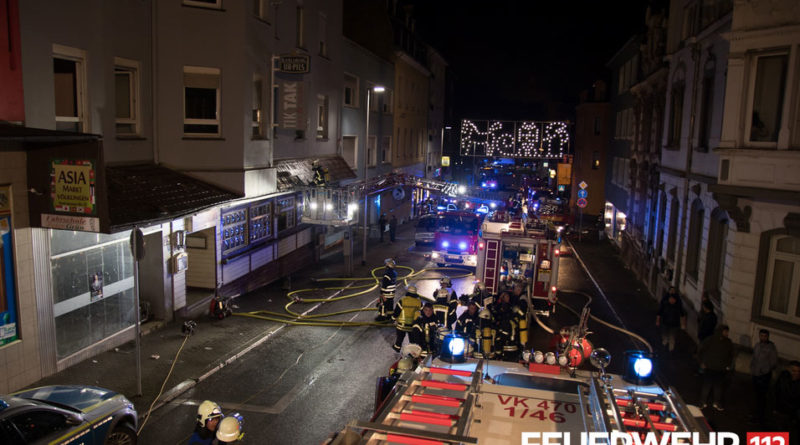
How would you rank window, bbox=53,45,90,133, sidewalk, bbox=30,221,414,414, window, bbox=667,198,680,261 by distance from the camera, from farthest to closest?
window, bbox=667,198,680,261 → window, bbox=53,45,90,133 → sidewalk, bbox=30,221,414,414

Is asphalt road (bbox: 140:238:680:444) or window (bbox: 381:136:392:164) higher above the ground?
window (bbox: 381:136:392:164)

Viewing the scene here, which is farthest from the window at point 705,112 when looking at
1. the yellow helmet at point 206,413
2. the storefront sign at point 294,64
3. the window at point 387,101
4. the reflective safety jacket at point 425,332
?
the window at point 387,101

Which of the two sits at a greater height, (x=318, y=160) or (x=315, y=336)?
(x=318, y=160)

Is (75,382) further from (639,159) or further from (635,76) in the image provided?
(635,76)

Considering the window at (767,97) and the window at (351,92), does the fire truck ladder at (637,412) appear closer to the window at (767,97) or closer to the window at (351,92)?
the window at (767,97)

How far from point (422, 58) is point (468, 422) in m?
38.8

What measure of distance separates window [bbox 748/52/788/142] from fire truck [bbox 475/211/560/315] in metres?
6.06

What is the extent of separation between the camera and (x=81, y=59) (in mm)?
11797

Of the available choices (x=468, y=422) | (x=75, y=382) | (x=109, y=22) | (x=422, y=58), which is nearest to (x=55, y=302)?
(x=75, y=382)

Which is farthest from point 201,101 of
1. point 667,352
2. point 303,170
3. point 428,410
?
point 667,352

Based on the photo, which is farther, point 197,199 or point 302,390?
point 197,199

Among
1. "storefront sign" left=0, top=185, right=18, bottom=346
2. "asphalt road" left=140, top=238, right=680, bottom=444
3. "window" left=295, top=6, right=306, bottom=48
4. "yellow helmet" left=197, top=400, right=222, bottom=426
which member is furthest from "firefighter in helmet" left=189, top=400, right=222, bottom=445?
"window" left=295, top=6, right=306, bottom=48

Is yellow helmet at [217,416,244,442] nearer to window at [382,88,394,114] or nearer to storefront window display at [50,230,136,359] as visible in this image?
storefront window display at [50,230,136,359]

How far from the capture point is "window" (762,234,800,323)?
1182 cm
